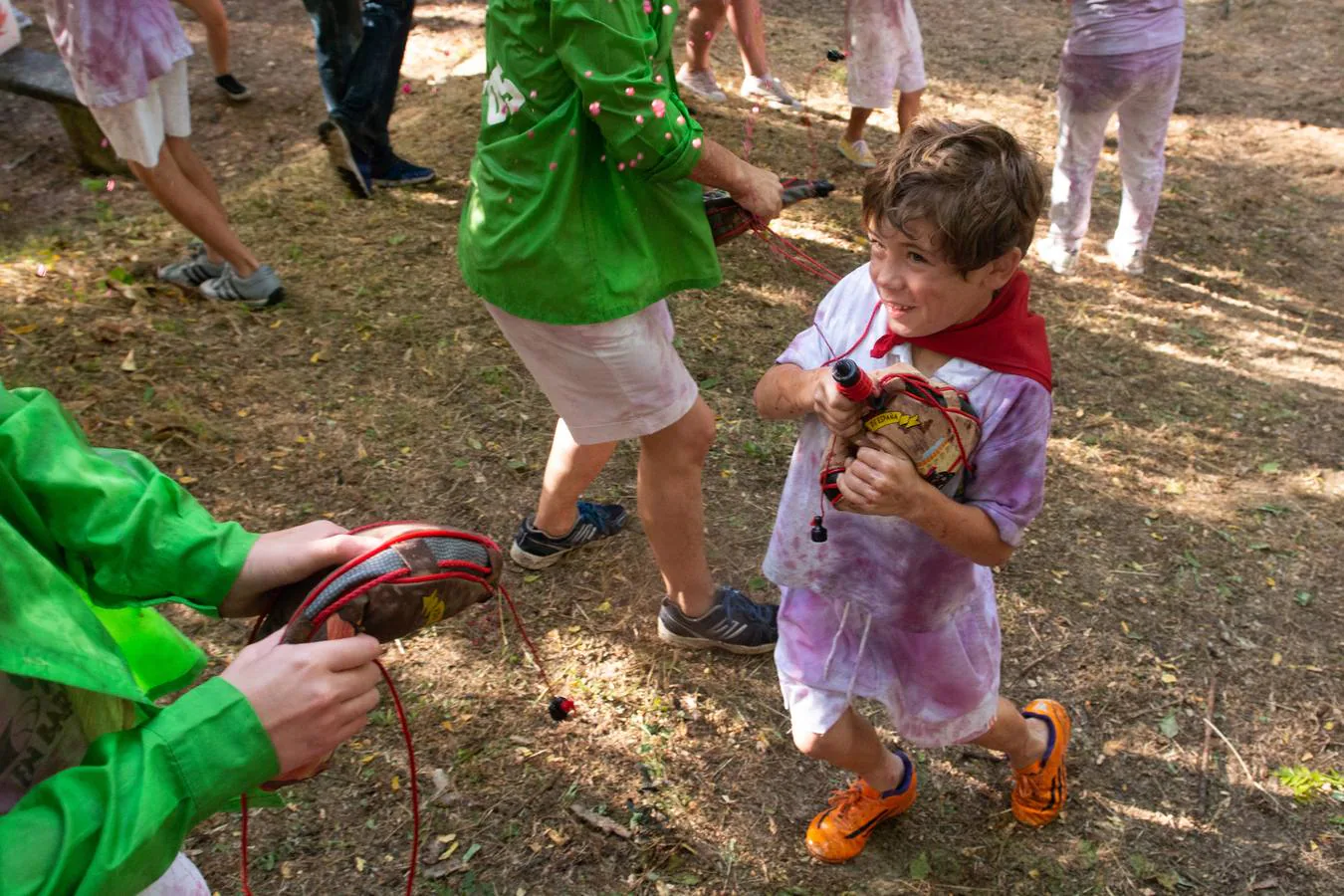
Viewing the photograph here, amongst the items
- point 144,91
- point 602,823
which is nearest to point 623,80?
point 602,823

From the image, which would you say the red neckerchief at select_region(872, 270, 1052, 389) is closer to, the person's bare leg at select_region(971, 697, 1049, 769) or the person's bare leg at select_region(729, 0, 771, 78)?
the person's bare leg at select_region(971, 697, 1049, 769)

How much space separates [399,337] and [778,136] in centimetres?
300

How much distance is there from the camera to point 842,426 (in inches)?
68.2

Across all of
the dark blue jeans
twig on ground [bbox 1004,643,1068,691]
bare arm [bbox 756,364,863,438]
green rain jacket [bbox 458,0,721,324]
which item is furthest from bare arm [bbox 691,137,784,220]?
the dark blue jeans

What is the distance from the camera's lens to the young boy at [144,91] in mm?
4051

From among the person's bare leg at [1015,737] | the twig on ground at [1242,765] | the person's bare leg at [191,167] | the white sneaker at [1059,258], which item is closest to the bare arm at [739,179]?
the person's bare leg at [1015,737]

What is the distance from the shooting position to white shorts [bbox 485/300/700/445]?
2.56m

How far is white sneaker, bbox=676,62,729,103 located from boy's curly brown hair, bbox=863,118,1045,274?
536 centimetres

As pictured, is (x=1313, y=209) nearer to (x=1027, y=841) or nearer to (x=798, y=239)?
(x=798, y=239)

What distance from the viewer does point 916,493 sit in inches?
67.4

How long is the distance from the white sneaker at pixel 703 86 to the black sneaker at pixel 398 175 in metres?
2.02

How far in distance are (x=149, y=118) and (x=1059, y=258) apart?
4.38 m

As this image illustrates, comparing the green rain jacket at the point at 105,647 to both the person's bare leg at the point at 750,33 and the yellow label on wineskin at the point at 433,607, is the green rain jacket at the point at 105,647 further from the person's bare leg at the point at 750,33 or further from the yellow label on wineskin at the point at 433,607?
the person's bare leg at the point at 750,33

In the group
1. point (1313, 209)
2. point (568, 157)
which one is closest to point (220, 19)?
point (568, 157)
